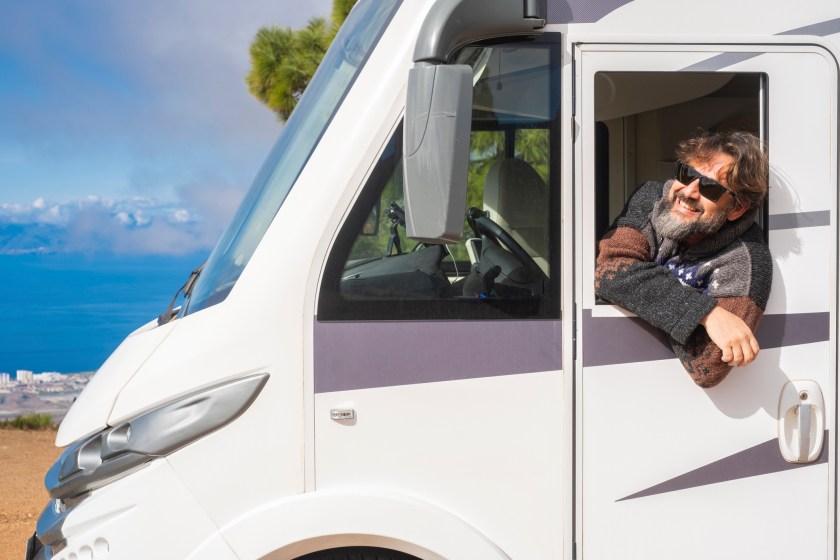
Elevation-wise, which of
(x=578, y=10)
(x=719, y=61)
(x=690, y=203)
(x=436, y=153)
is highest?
(x=578, y=10)

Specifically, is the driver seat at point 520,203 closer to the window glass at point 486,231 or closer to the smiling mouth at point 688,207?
the window glass at point 486,231

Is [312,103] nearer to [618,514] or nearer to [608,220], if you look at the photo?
[608,220]

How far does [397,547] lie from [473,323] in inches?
27.9

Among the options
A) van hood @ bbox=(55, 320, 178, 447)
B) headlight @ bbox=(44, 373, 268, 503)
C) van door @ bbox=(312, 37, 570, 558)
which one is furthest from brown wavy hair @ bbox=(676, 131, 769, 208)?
van hood @ bbox=(55, 320, 178, 447)

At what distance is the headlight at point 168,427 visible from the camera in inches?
90.4

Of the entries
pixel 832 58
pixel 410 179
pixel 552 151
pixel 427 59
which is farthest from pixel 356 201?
pixel 832 58

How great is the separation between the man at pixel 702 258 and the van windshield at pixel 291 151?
987 millimetres

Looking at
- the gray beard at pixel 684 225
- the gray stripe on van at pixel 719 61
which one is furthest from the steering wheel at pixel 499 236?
the gray stripe on van at pixel 719 61

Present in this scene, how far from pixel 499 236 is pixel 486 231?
0.05 m

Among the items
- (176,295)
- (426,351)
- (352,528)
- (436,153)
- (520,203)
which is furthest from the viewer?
(176,295)

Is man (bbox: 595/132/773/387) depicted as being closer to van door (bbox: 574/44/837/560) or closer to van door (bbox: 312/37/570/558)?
van door (bbox: 574/44/837/560)

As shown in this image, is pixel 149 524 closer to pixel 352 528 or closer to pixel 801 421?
pixel 352 528

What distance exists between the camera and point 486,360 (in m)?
2.40

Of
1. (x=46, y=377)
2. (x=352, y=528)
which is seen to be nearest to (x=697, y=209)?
(x=352, y=528)
